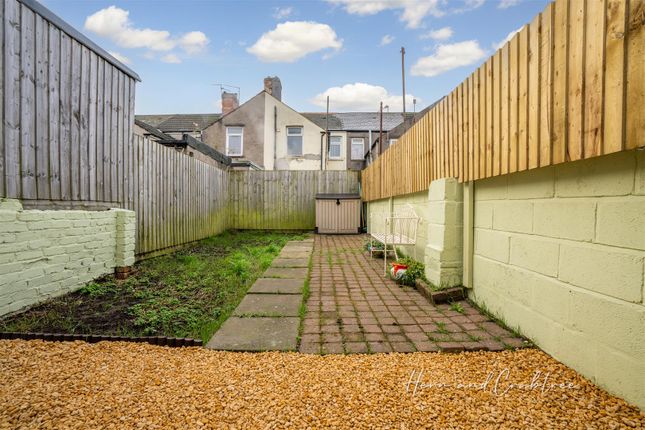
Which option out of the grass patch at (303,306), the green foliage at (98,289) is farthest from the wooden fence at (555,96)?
the green foliage at (98,289)

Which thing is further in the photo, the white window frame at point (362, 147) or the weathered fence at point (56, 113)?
the white window frame at point (362, 147)

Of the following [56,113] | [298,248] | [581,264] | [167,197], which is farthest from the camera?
[298,248]

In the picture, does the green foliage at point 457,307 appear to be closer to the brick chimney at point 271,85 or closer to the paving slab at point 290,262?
the paving slab at point 290,262

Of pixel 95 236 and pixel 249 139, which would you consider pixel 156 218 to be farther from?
pixel 249 139

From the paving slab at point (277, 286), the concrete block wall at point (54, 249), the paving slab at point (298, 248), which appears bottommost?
the paving slab at point (277, 286)

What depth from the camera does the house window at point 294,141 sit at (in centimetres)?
1948

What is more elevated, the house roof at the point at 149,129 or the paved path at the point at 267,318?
the house roof at the point at 149,129

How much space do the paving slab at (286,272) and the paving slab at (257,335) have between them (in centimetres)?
161

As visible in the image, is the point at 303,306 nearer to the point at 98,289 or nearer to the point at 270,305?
the point at 270,305

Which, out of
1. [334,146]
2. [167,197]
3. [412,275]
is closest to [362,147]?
[334,146]

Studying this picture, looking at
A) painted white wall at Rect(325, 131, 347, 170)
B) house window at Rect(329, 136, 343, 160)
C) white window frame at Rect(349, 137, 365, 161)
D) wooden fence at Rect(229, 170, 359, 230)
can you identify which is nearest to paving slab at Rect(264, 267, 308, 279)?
wooden fence at Rect(229, 170, 359, 230)

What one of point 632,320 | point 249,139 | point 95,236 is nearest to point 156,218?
point 95,236

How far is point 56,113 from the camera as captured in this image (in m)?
3.54

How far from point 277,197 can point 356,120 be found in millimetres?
13299
